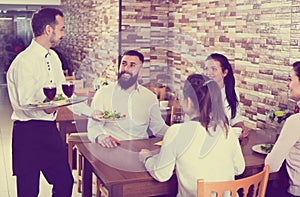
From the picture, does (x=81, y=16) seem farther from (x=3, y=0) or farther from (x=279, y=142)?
(x=279, y=142)

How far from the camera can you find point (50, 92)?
8.41 feet

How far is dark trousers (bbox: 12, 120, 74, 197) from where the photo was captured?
2693 mm

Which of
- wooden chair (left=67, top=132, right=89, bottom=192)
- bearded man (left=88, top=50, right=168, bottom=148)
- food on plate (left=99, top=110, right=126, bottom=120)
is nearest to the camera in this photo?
food on plate (left=99, top=110, right=126, bottom=120)

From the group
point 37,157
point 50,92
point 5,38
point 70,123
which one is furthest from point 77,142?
point 5,38

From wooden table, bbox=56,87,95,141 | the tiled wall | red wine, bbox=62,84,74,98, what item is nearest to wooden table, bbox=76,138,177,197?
red wine, bbox=62,84,74,98

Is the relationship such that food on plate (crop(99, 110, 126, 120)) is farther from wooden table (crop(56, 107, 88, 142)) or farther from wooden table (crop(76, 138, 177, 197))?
wooden table (crop(56, 107, 88, 142))

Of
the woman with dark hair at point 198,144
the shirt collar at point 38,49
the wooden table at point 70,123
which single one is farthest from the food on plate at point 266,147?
the wooden table at point 70,123

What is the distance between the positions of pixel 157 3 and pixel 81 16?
4.43 ft

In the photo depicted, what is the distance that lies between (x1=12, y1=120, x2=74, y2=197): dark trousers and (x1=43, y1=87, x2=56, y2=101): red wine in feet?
0.66

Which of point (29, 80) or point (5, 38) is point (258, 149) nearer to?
point (29, 80)

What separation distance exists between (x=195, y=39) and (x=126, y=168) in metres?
2.39

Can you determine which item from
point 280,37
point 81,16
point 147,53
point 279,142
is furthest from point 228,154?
point 81,16

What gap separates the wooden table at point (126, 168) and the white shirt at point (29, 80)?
0.42 m

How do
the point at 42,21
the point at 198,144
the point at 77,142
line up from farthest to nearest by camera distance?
the point at 77,142, the point at 42,21, the point at 198,144
